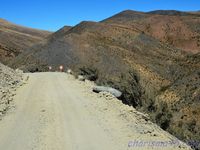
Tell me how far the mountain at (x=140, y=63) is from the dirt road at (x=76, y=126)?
2.61 metres

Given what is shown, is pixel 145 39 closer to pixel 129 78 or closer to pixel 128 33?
pixel 128 33

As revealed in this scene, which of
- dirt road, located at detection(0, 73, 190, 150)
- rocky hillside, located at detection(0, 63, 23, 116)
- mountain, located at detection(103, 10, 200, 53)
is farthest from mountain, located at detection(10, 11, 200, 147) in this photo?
rocky hillside, located at detection(0, 63, 23, 116)

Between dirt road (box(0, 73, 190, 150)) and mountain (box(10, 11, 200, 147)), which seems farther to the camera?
mountain (box(10, 11, 200, 147))

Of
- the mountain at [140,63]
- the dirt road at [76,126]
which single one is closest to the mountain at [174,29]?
the mountain at [140,63]

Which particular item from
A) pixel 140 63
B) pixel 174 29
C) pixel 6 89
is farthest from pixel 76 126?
pixel 174 29

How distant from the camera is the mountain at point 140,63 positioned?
2259cm

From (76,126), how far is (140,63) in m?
46.5

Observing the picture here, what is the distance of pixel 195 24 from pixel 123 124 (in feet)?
290

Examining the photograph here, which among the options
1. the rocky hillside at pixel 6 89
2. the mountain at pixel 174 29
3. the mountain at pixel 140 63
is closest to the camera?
the rocky hillside at pixel 6 89

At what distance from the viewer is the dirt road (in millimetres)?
11414

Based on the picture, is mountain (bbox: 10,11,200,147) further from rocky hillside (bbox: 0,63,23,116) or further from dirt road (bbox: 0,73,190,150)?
rocky hillside (bbox: 0,63,23,116)

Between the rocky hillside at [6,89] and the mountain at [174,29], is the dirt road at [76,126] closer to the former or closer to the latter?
the rocky hillside at [6,89]

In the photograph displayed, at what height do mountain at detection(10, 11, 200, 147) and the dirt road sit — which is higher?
the dirt road

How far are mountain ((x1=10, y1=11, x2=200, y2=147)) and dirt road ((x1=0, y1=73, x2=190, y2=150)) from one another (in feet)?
8.56
